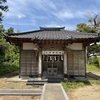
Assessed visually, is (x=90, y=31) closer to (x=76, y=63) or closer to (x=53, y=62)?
(x=53, y=62)

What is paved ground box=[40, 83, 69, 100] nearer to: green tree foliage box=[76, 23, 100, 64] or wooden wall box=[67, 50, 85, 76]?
wooden wall box=[67, 50, 85, 76]

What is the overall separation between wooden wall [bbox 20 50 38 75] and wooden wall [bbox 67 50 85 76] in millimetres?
2712

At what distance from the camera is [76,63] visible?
10.7 metres

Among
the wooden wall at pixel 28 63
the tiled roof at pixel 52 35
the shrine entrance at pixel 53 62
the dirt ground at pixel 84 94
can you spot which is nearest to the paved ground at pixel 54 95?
the dirt ground at pixel 84 94

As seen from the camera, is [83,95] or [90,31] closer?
[83,95]

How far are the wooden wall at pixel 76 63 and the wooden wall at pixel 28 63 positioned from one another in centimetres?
271

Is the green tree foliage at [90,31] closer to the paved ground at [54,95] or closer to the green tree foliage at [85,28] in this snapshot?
the green tree foliage at [85,28]

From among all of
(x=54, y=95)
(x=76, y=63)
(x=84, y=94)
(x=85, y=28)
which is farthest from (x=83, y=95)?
(x=85, y=28)

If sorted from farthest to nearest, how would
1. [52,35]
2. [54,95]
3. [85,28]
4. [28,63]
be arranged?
[85,28] < [52,35] < [28,63] < [54,95]

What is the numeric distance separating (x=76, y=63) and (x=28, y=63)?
392 cm

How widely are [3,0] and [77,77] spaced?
10293 millimetres

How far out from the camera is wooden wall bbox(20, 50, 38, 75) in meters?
10.6

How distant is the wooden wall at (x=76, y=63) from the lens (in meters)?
10.7

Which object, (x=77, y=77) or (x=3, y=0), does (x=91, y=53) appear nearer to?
(x=77, y=77)
